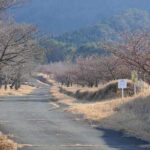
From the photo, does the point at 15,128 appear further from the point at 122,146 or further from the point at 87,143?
the point at 122,146

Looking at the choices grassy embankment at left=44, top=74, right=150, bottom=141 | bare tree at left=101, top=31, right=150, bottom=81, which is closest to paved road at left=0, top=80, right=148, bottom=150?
grassy embankment at left=44, top=74, right=150, bottom=141

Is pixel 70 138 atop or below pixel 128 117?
below

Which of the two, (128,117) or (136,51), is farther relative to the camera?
(136,51)

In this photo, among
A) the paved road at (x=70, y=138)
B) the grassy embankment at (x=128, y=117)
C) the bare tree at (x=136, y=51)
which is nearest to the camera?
the paved road at (x=70, y=138)

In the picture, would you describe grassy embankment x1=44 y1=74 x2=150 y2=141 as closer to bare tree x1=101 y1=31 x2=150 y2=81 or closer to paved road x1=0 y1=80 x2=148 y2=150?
paved road x1=0 y1=80 x2=148 y2=150

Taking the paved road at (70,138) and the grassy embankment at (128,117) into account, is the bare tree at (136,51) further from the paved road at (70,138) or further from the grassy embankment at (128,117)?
the paved road at (70,138)

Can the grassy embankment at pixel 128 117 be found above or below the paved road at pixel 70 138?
above

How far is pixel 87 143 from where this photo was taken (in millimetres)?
10594

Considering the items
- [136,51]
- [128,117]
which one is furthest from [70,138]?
[136,51]

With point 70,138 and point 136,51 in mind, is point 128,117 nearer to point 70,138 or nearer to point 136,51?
point 70,138

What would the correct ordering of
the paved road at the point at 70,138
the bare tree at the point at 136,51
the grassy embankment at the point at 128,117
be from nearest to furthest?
1. the paved road at the point at 70,138
2. the grassy embankment at the point at 128,117
3. the bare tree at the point at 136,51

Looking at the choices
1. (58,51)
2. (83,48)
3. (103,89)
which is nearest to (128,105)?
(103,89)

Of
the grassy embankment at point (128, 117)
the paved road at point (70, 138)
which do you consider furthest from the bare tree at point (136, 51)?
the paved road at point (70, 138)

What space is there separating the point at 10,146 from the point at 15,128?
4.73 meters
